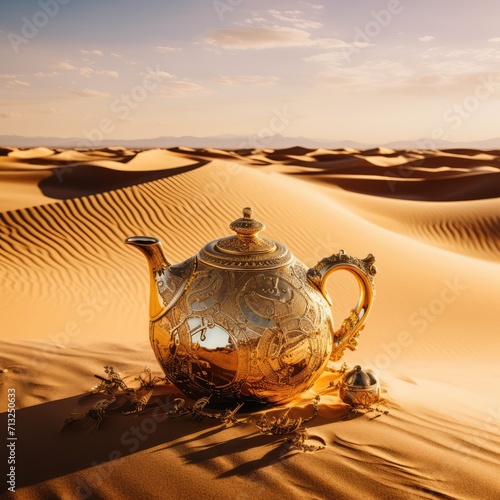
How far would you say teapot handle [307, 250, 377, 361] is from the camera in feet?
11.1

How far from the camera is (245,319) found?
306 cm

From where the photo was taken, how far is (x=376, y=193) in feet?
85.7

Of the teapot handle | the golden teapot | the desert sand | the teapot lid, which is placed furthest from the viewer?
the teapot handle

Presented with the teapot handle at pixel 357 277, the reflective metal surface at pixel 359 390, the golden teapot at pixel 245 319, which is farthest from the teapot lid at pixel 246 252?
the reflective metal surface at pixel 359 390

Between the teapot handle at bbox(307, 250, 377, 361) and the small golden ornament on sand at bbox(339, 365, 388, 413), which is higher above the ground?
the teapot handle at bbox(307, 250, 377, 361)

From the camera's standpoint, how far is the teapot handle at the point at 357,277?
3.37 m

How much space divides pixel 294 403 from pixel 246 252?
3.46 feet

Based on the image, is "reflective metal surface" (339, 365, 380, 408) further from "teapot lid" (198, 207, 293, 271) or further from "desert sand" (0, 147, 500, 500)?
"teapot lid" (198, 207, 293, 271)

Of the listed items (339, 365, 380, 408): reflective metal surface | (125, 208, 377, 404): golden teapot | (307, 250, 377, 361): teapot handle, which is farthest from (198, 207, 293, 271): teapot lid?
(339, 365, 380, 408): reflective metal surface

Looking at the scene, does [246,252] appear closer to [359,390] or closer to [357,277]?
[357,277]

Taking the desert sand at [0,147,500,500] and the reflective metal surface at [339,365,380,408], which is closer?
the desert sand at [0,147,500,500]

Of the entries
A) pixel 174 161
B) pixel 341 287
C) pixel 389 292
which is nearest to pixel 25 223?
pixel 341 287

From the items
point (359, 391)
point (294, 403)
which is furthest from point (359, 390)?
point (294, 403)

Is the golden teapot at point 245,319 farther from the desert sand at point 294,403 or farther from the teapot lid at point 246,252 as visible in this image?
the desert sand at point 294,403
